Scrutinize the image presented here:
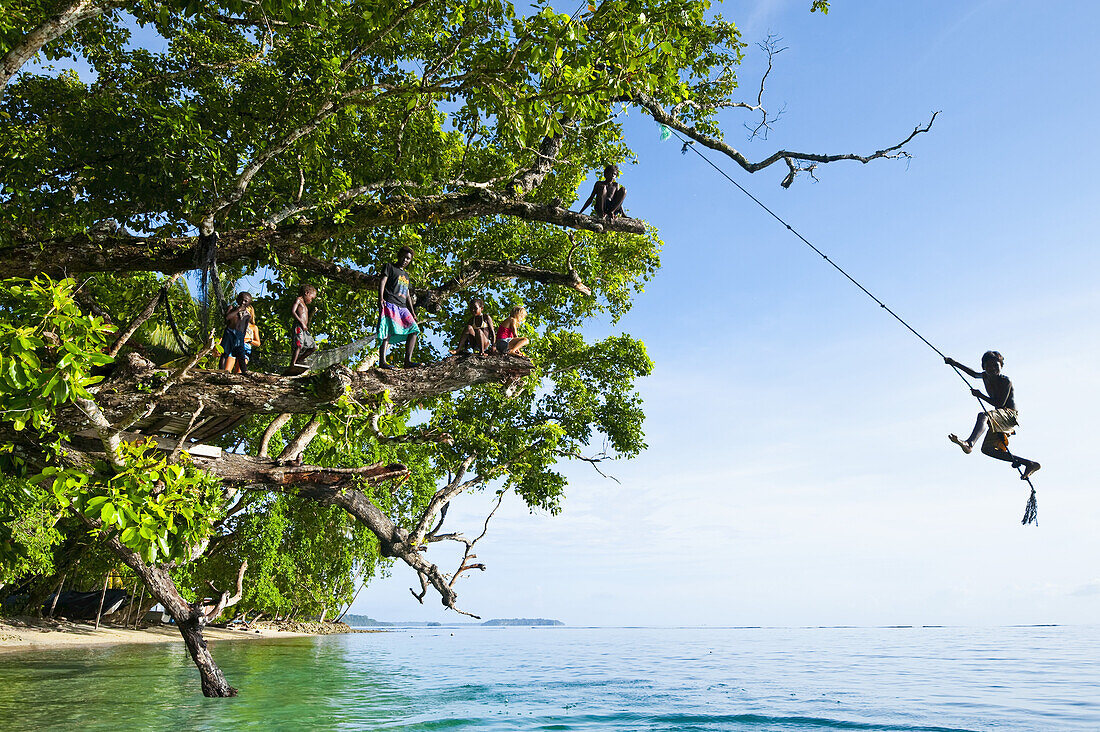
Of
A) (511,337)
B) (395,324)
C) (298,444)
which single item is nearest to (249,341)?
(395,324)

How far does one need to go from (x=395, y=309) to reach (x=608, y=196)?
394 cm

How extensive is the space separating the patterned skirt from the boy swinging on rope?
25.3ft

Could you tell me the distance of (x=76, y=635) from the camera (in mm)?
31203

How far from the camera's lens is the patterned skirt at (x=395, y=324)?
1080cm

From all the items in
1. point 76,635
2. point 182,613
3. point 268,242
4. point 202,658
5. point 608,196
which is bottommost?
point 76,635

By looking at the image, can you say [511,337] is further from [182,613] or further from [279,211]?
[182,613]

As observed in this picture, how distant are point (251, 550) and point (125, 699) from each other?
2126 centimetres

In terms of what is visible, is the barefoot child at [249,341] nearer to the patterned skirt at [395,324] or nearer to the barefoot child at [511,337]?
the patterned skirt at [395,324]

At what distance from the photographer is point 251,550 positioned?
33812 mm

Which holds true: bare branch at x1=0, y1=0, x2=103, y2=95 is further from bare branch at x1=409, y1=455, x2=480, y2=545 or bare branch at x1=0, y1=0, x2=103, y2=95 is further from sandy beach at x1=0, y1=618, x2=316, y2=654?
sandy beach at x1=0, y1=618, x2=316, y2=654

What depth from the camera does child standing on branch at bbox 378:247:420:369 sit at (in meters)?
10.8

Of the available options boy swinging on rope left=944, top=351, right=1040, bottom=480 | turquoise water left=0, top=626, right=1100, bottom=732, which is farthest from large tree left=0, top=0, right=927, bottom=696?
boy swinging on rope left=944, top=351, right=1040, bottom=480

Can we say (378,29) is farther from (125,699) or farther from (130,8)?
(125,699)

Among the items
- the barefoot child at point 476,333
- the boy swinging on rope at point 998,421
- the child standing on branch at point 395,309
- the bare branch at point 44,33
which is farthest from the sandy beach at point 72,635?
the boy swinging on rope at point 998,421
